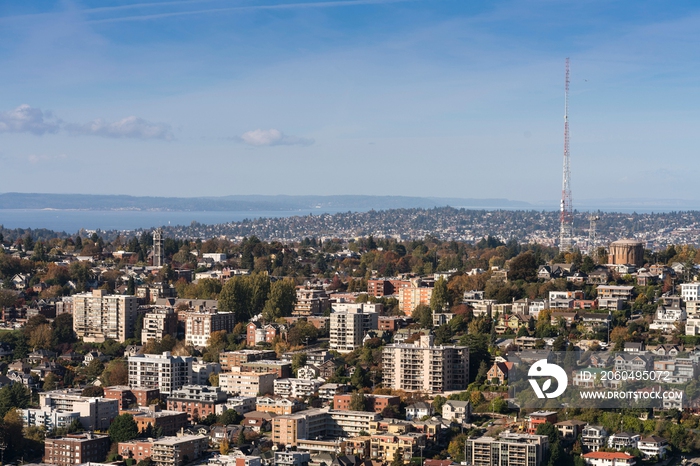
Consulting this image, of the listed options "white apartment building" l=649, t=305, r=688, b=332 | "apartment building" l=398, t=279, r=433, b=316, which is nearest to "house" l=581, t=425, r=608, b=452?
"white apartment building" l=649, t=305, r=688, b=332

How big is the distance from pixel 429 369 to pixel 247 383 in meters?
3.89

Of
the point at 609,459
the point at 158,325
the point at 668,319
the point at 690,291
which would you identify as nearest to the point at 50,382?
the point at 158,325

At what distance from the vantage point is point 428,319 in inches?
1336

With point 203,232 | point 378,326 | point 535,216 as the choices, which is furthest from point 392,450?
point 535,216

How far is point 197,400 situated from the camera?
2822cm

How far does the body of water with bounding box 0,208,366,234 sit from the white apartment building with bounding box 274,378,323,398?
98945mm

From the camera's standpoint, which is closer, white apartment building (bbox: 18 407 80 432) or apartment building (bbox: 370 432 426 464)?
apartment building (bbox: 370 432 426 464)

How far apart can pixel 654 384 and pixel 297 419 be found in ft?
22.1

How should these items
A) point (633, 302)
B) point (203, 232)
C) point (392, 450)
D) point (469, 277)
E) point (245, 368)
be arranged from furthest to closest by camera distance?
point (203, 232) → point (469, 277) → point (633, 302) → point (245, 368) → point (392, 450)

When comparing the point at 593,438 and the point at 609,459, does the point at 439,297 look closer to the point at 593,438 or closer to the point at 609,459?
the point at 593,438

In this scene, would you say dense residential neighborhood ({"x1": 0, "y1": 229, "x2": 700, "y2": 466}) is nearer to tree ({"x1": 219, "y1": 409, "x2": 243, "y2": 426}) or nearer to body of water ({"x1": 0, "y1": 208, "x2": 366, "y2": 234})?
tree ({"x1": 219, "y1": 409, "x2": 243, "y2": 426})

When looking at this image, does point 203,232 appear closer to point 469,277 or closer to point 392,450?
point 469,277

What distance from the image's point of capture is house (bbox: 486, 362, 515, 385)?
28.2m

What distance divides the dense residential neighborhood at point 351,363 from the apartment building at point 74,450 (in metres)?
0.03
